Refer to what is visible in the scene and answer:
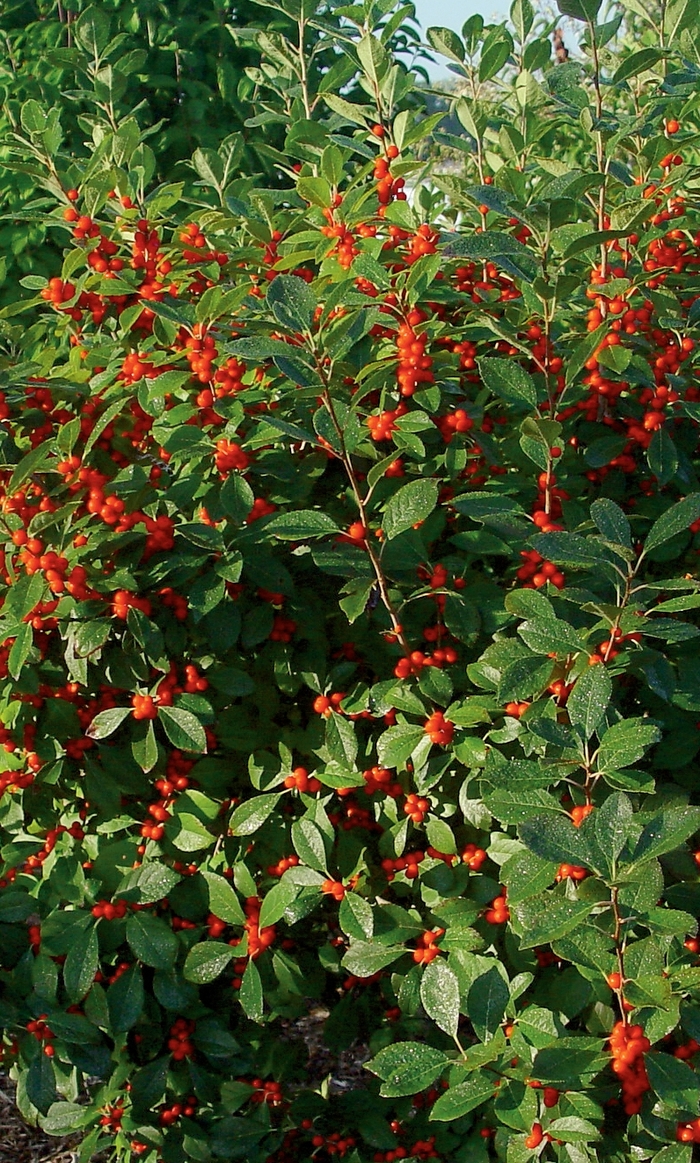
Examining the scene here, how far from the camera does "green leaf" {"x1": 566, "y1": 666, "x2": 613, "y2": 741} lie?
163cm

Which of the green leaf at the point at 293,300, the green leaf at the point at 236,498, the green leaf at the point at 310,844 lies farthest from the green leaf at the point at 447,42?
the green leaf at the point at 310,844

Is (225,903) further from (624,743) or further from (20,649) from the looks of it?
(624,743)

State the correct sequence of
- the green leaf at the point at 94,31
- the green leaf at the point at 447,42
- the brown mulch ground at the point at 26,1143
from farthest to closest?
1. the brown mulch ground at the point at 26,1143
2. the green leaf at the point at 94,31
3. the green leaf at the point at 447,42

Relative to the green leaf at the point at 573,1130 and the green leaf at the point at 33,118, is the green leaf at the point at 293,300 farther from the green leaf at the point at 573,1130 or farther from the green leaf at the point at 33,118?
the green leaf at the point at 573,1130

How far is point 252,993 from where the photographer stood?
6.32 ft

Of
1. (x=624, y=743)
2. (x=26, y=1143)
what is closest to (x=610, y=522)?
(x=624, y=743)

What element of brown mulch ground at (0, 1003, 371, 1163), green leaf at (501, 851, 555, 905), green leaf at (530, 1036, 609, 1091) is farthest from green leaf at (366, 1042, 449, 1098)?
brown mulch ground at (0, 1003, 371, 1163)

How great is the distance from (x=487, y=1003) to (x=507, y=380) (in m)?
0.92

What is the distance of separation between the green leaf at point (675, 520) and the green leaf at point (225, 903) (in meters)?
0.87

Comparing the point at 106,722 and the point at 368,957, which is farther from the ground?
the point at 106,722

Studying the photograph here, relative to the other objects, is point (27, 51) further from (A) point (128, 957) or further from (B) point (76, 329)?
(A) point (128, 957)

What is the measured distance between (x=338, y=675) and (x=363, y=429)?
0.41m

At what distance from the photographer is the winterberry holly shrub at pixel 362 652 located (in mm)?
1743

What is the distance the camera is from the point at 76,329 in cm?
259
